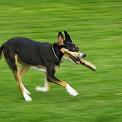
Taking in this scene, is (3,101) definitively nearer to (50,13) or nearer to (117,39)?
(117,39)

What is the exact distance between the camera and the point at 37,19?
20.3m

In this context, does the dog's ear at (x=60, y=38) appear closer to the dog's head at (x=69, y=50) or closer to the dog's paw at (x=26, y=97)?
the dog's head at (x=69, y=50)

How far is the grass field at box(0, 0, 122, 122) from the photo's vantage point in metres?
9.83

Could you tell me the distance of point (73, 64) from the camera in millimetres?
13570

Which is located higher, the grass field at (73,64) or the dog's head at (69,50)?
the dog's head at (69,50)

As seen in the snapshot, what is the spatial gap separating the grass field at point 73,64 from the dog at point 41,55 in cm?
36

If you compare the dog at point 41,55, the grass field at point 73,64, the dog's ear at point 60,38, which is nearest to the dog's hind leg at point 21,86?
the dog at point 41,55

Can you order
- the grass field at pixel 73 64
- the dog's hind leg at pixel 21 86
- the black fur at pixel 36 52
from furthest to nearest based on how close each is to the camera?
the dog's hind leg at pixel 21 86
the black fur at pixel 36 52
the grass field at pixel 73 64

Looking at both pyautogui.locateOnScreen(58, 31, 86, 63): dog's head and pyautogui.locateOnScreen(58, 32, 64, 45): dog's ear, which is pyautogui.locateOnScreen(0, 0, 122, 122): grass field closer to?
pyautogui.locateOnScreen(58, 31, 86, 63): dog's head

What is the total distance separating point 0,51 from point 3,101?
976 mm

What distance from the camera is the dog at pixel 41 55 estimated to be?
33.9 ft

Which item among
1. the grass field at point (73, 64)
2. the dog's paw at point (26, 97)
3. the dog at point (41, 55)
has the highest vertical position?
the dog at point (41, 55)

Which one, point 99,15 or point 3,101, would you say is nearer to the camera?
point 3,101

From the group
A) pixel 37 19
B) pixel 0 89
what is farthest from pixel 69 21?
pixel 0 89
